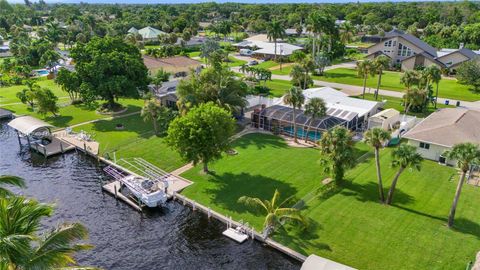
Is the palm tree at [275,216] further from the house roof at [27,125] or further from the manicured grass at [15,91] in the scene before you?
the manicured grass at [15,91]

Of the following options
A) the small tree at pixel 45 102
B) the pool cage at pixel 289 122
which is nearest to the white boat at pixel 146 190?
the pool cage at pixel 289 122

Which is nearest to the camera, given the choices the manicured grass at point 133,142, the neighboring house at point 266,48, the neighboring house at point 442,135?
the neighboring house at point 442,135

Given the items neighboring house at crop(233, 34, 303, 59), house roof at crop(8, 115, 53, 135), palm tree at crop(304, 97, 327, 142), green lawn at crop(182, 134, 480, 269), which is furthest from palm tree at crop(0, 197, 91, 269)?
neighboring house at crop(233, 34, 303, 59)

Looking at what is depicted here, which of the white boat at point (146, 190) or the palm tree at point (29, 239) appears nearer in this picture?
the palm tree at point (29, 239)

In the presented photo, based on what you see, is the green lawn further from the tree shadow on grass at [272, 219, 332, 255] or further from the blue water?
the blue water

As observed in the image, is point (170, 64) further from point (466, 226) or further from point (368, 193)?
point (466, 226)

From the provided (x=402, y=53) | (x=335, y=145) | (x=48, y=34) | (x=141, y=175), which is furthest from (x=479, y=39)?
(x=48, y=34)

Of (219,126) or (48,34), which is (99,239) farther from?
(48,34)
